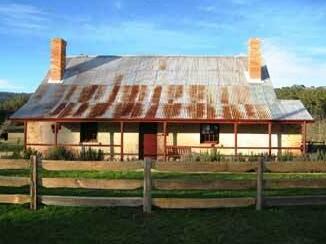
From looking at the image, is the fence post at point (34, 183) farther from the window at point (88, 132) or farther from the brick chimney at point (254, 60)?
the brick chimney at point (254, 60)

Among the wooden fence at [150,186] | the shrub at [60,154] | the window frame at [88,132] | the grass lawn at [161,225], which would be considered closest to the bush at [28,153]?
the shrub at [60,154]

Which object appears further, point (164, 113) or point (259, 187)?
point (164, 113)

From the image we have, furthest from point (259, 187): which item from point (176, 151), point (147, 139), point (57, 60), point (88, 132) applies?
point (57, 60)

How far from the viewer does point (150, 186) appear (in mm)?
10391

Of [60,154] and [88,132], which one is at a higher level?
[88,132]

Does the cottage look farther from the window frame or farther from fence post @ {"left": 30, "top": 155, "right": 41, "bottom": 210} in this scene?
fence post @ {"left": 30, "top": 155, "right": 41, "bottom": 210}

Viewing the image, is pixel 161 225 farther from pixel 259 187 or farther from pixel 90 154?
pixel 90 154

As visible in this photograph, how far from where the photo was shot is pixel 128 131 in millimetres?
30641

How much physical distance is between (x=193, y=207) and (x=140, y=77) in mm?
23187

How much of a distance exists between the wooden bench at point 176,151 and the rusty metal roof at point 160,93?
1.66 meters

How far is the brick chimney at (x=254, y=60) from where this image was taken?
3266cm

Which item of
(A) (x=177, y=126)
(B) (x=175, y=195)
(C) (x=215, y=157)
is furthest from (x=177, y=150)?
(B) (x=175, y=195)

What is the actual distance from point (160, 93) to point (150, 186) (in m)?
21.2

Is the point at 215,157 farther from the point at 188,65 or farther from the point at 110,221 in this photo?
the point at 110,221
